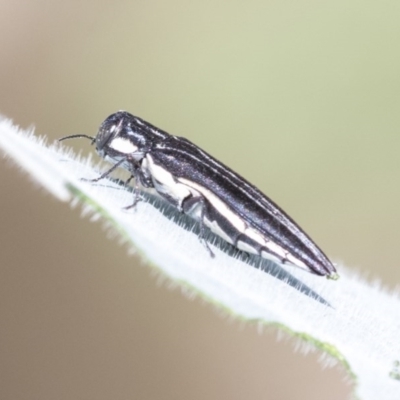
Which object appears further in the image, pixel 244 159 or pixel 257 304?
pixel 244 159

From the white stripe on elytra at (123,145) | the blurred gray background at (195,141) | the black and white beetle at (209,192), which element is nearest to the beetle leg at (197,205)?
the black and white beetle at (209,192)

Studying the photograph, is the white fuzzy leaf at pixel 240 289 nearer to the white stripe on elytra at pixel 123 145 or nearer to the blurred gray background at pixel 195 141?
the white stripe on elytra at pixel 123 145

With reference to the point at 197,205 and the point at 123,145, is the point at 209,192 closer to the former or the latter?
the point at 197,205

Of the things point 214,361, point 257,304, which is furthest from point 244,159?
point 257,304

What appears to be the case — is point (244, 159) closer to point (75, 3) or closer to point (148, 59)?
point (148, 59)

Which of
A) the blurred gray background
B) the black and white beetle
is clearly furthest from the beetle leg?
the blurred gray background
